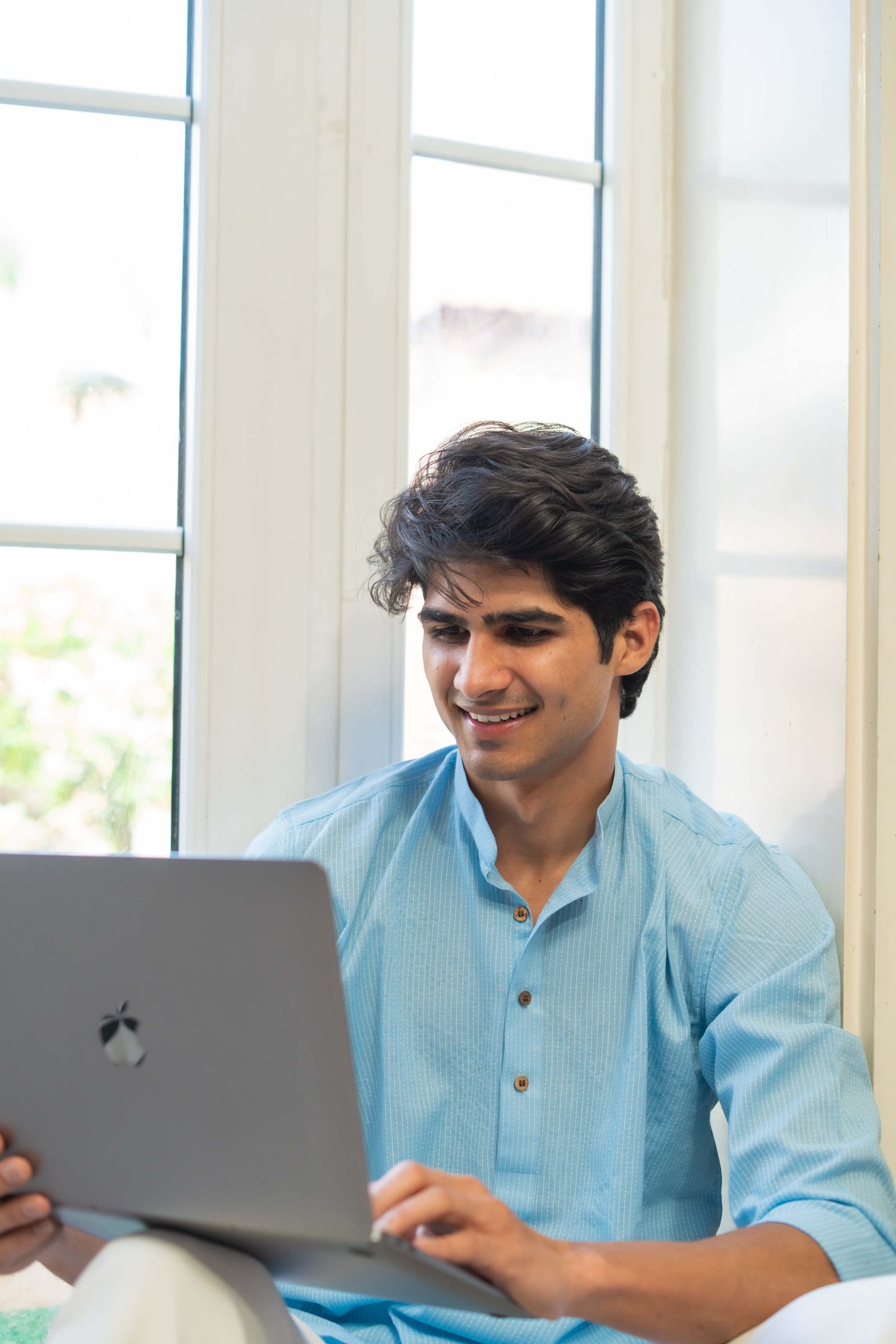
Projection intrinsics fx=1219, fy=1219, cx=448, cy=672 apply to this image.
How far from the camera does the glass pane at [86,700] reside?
1.41 meters

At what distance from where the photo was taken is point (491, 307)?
63.6 inches

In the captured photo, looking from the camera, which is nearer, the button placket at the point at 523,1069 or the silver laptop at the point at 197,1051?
the silver laptop at the point at 197,1051

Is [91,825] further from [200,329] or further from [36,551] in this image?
[200,329]

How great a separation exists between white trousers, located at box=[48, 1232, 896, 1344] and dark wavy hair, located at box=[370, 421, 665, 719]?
2.06 feet

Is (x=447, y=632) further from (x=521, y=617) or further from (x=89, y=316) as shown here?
(x=89, y=316)

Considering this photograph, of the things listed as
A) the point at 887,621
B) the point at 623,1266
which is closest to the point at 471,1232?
the point at 623,1266

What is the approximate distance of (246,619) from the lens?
1465 millimetres

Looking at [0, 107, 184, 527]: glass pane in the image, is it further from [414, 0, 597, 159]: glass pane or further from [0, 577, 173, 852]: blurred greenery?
[414, 0, 597, 159]: glass pane

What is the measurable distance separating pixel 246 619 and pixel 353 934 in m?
0.41

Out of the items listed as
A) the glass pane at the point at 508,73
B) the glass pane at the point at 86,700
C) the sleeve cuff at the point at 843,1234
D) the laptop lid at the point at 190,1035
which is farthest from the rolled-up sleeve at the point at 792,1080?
the glass pane at the point at 508,73

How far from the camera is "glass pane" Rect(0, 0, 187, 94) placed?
1.40 meters

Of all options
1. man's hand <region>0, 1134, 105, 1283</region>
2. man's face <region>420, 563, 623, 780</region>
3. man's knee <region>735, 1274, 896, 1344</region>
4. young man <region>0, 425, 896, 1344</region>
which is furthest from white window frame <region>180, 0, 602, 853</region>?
man's knee <region>735, 1274, 896, 1344</region>

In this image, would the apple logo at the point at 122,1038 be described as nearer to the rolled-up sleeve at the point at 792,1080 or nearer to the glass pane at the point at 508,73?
the rolled-up sleeve at the point at 792,1080

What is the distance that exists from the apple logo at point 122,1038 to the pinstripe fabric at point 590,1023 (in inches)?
18.6
